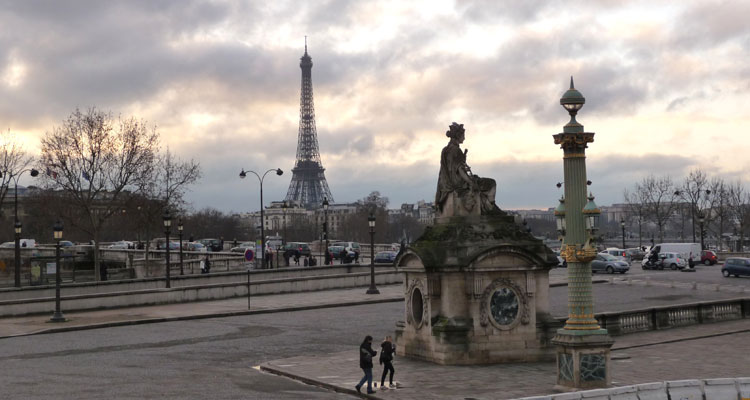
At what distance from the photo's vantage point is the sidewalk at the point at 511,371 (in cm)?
2092

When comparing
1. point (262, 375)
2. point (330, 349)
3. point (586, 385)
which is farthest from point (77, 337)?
point (586, 385)

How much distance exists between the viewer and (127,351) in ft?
94.7

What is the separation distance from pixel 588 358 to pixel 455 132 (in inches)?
367

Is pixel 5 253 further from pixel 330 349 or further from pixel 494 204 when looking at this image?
pixel 494 204

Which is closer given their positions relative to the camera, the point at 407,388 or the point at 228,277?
the point at 407,388

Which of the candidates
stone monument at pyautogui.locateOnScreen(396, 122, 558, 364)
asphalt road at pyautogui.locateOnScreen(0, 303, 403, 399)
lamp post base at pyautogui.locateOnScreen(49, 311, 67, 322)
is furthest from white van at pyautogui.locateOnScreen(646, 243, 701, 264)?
lamp post base at pyautogui.locateOnScreen(49, 311, 67, 322)

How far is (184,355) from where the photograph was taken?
27.7 m

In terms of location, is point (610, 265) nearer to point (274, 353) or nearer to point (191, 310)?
point (191, 310)

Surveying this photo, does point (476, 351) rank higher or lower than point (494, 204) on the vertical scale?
lower

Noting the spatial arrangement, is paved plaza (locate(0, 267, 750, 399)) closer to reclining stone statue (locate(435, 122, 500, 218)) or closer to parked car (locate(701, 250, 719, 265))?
reclining stone statue (locate(435, 122, 500, 218))

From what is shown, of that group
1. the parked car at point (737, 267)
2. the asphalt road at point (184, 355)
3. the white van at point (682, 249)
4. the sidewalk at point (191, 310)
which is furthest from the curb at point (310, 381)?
the white van at point (682, 249)

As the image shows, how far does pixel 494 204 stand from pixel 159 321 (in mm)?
16953

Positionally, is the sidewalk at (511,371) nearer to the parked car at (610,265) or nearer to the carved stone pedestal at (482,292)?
the carved stone pedestal at (482,292)

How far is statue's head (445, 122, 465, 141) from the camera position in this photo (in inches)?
1045
